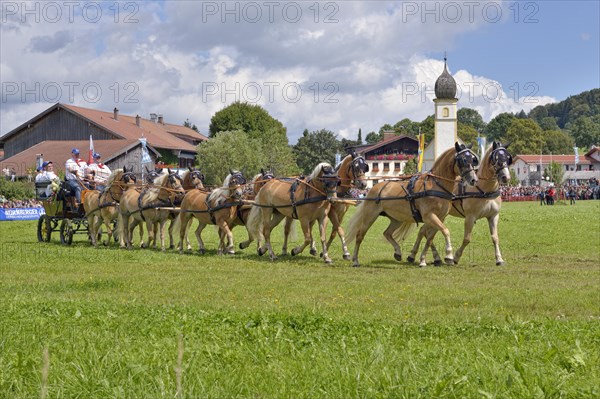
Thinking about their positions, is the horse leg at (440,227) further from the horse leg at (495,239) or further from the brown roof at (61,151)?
the brown roof at (61,151)

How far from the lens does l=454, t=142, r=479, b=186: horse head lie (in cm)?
1522

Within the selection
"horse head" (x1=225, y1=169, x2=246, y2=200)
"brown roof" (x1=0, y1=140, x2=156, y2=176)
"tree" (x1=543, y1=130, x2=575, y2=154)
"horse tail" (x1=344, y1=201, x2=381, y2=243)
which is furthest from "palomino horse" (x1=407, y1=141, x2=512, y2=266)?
"tree" (x1=543, y1=130, x2=575, y2=154)

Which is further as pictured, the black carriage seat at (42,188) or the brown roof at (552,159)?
the brown roof at (552,159)

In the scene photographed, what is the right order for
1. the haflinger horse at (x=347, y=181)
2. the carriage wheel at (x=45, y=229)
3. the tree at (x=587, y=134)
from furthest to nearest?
the tree at (x=587, y=134) < the carriage wheel at (x=45, y=229) < the haflinger horse at (x=347, y=181)

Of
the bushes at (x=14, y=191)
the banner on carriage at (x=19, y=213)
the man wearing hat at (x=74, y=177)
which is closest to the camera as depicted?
the man wearing hat at (x=74, y=177)

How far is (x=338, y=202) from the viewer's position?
59.0 feet

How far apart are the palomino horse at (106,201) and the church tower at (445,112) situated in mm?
63936

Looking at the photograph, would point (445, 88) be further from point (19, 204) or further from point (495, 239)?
point (495, 239)

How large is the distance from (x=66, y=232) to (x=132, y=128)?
56.1 metres

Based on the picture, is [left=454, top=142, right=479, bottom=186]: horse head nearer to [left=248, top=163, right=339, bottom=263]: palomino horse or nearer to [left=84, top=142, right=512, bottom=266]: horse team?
[left=84, top=142, right=512, bottom=266]: horse team

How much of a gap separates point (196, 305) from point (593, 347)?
17.3 ft

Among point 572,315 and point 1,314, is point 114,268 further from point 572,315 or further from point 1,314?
point 572,315

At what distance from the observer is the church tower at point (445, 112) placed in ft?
279

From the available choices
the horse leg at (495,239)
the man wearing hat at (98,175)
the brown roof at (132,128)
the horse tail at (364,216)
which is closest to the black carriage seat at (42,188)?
the man wearing hat at (98,175)
